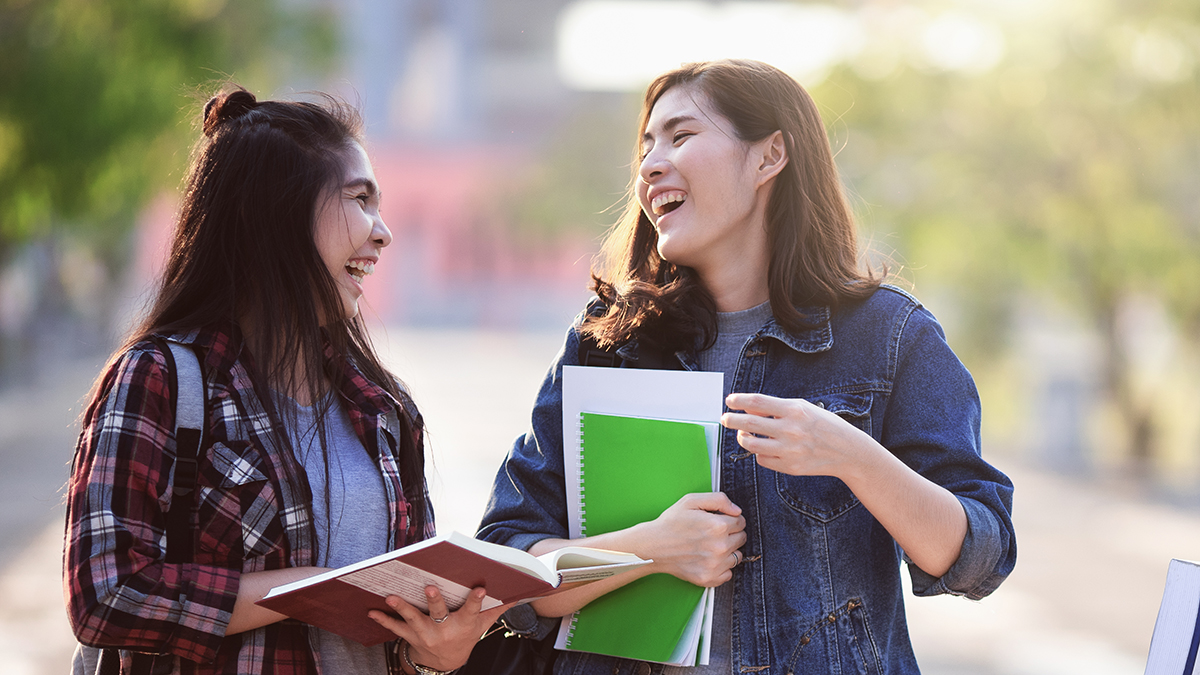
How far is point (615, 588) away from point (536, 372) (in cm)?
2211

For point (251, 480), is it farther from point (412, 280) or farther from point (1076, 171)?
point (412, 280)

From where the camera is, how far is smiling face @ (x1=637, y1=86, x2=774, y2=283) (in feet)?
7.07

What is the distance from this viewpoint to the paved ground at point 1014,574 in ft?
18.9

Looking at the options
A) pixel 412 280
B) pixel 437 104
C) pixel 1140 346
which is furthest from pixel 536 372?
pixel 437 104

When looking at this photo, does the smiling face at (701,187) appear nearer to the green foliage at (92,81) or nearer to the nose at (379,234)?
the nose at (379,234)

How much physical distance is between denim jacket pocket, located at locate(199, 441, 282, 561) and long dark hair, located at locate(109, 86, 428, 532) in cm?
10

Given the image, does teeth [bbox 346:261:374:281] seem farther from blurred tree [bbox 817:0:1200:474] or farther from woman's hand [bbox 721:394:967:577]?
blurred tree [bbox 817:0:1200:474]

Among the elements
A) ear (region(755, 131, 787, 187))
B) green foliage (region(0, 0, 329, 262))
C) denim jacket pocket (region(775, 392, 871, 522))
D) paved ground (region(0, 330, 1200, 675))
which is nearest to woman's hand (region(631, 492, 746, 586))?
denim jacket pocket (region(775, 392, 871, 522))

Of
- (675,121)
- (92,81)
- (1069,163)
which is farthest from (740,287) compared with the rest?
(1069,163)

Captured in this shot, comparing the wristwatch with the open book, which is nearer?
the open book

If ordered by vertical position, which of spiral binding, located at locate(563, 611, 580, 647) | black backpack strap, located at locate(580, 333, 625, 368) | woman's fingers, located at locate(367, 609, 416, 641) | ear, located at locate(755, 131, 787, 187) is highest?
ear, located at locate(755, 131, 787, 187)

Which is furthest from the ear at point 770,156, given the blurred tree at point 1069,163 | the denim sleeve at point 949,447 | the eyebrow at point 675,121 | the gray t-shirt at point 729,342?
the blurred tree at point 1069,163

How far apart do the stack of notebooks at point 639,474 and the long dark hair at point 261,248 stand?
48 centimetres

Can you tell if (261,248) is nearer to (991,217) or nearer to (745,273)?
(745,273)
